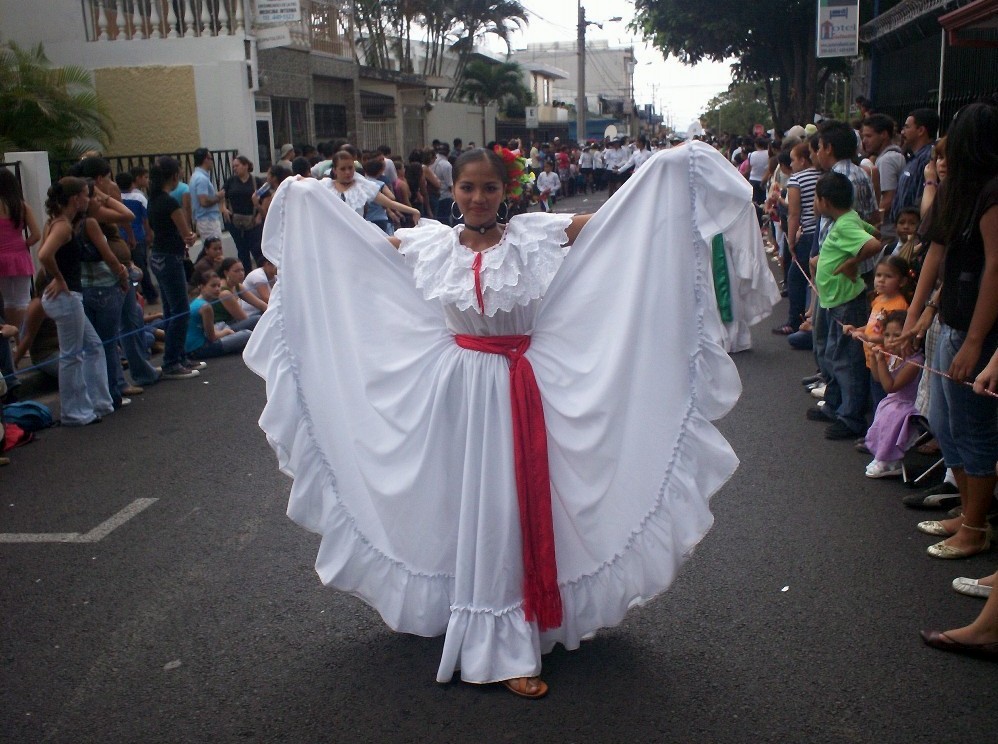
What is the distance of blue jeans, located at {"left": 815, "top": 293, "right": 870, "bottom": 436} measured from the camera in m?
6.57

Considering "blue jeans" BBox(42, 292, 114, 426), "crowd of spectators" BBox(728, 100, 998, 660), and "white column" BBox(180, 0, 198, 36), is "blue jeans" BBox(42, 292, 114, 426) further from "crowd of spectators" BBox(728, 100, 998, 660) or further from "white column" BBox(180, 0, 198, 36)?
"white column" BBox(180, 0, 198, 36)

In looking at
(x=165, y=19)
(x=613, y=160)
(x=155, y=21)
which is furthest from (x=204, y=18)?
(x=613, y=160)

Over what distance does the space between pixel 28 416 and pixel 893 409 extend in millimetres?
5986

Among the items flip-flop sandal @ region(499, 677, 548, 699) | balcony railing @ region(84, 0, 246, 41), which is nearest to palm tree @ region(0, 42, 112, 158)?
balcony railing @ region(84, 0, 246, 41)

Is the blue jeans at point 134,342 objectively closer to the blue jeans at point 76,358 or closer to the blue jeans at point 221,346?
the blue jeans at point 76,358

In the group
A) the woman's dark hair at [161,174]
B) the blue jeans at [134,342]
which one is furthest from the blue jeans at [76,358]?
the woman's dark hair at [161,174]

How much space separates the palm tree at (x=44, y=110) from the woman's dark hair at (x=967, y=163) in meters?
12.9

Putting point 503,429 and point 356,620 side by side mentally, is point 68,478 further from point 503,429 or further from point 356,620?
point 503,429

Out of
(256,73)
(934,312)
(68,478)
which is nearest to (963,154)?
(934,312)

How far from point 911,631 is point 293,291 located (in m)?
2.75

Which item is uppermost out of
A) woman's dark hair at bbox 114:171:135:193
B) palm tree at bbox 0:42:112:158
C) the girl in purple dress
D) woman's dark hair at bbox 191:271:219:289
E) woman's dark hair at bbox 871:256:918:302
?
palm tree at bbox 0:42:112:158

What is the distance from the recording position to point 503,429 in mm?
3607

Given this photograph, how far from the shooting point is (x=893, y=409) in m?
5.87

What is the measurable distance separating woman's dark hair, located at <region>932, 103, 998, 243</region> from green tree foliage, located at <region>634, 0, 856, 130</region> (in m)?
24.7
